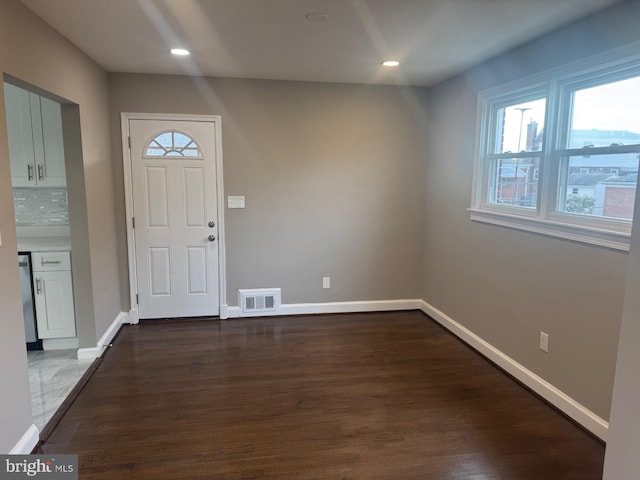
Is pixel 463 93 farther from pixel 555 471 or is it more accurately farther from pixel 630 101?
pixel 555 471

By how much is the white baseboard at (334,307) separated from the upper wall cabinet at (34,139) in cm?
211

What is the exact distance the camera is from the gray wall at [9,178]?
2053 mm

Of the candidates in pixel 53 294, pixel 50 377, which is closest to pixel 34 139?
pixel 53 294

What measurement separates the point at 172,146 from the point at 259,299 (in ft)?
5.99

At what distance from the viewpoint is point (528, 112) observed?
124 inches

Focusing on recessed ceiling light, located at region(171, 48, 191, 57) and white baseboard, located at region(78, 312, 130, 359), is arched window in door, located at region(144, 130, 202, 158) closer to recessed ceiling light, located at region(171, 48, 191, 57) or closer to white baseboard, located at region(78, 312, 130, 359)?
recessed ceiling light, located at region(171, 48, 191, 57)

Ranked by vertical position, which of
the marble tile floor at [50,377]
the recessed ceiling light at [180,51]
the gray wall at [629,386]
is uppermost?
the recessed ceiling light at [180,51]

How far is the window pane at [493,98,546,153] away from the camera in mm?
3020

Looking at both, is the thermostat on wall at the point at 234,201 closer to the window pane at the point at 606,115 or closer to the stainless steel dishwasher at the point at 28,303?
the stainless steel dishwasher at the point at 28,303

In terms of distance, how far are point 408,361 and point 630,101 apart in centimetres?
237

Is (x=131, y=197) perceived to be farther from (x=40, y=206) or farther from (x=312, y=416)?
(x=312, y=416)

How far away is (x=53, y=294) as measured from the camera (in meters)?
3.52

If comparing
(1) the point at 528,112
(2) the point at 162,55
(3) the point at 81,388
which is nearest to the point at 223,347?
(3) the point at 81,388

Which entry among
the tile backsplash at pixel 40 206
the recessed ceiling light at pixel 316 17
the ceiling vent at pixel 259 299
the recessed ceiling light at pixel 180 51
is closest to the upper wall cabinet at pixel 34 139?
the tile backsplash at pixel 40 206
